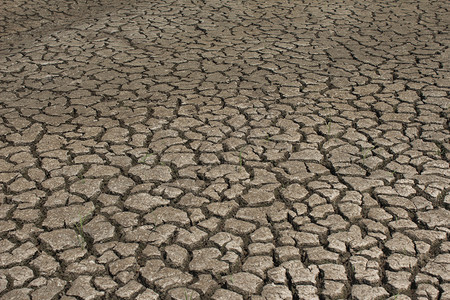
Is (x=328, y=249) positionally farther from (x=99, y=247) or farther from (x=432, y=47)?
(x=432, y=47)

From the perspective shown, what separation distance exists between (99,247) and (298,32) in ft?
13.4

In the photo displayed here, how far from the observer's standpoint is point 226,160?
4043mm

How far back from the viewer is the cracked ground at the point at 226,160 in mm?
3012

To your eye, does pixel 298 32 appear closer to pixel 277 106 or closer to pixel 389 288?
pixel 277 106

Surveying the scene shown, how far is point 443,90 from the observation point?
5039 millimetres

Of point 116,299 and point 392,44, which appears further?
point 392,44

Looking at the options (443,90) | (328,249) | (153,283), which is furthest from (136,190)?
(443,90)

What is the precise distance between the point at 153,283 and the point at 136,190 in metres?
0.90

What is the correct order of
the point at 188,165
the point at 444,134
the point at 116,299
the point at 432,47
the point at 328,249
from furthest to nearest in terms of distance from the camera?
Result: the point at 432,47
the point at 444,134
the point at 188,165
the point at 328,249
the point at 116,299

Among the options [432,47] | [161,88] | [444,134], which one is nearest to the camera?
[444,134]

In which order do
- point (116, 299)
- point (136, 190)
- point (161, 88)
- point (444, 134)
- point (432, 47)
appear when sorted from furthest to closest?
1. point (432, 47)
2. point (161, 88)
3. point (444, 134)
4. point (136, 190)
5. point (116, 299)

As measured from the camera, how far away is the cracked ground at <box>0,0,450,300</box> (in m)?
3.01

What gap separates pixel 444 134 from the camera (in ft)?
14.2

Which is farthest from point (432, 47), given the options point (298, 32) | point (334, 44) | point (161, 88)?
point (161, 88)
